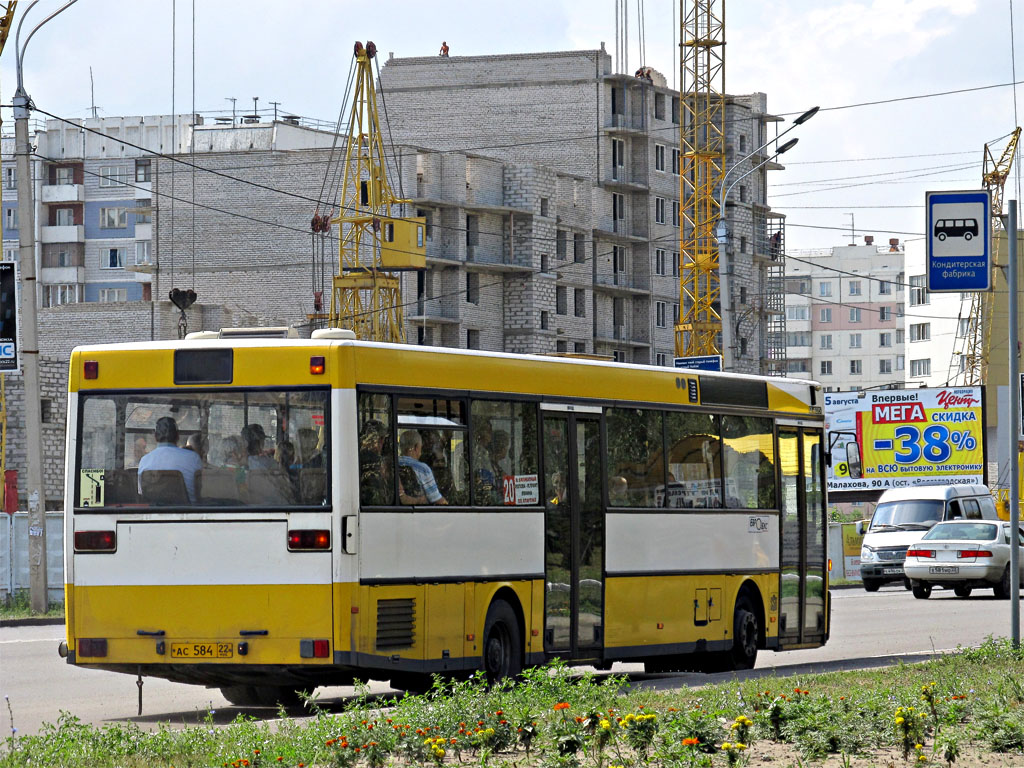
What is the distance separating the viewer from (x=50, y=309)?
9138cm

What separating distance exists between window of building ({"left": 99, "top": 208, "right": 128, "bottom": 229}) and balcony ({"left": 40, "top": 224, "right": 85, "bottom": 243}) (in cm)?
155

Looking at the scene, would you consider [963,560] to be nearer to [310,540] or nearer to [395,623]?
[395,623]

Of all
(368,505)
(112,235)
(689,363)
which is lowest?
(368,505)

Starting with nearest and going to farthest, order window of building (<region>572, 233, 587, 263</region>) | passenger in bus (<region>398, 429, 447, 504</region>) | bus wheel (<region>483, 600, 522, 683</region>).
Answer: passenger in bus (<region>398, 429, 447, 504</region>), bus wheel (<region>483, 600, 522, 683</region>), window of building (<region>572, 233, 587, 263</region>)

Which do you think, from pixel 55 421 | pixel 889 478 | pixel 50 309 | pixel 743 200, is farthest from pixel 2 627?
pixel 743 200

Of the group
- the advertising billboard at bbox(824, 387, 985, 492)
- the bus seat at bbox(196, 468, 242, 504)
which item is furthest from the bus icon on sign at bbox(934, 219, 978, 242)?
the advertising billboard at bbox(824, 387, 985, 492)

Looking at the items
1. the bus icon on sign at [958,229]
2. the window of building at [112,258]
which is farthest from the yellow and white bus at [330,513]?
the window of building at [112,258]

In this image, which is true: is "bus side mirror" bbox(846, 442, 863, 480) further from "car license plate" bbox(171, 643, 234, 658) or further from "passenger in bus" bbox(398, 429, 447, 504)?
"car license plate" bbox(171, 643, 234, 658)

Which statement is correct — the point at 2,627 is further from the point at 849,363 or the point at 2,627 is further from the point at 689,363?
the point at 849,363

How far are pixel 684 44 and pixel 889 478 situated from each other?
131 feet

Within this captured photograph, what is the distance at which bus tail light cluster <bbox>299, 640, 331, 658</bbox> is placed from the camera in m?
12.3

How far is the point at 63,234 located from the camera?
417 ft

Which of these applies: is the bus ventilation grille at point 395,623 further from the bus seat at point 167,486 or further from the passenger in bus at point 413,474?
the bus seat at point 167,486

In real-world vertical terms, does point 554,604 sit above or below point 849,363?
below
